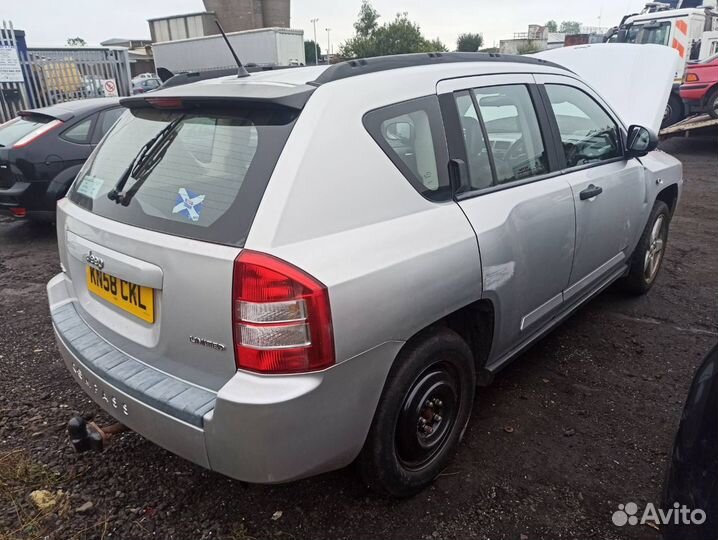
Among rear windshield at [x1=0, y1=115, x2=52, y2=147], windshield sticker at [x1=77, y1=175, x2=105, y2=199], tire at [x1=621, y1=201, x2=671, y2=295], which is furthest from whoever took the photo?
rear windshield at [x1=0, y1=115, x2=52, y2=147]

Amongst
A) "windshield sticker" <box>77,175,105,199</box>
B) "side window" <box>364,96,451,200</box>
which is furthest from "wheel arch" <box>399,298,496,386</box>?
"windshield sticker" <box>77,175,105,199</box>

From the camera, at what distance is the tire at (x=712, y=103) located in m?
12.2

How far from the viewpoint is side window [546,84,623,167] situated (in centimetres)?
307

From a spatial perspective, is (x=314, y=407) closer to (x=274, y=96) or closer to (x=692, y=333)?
(x=274, y=96)

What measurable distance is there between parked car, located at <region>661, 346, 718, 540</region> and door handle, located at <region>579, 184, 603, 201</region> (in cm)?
150

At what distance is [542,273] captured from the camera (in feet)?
8.91

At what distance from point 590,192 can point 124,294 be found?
250cm

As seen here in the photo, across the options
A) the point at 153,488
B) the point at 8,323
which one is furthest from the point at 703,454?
the point at 8,323

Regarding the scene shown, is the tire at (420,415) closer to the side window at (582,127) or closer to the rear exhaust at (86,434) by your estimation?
the rear exhaust at (86,434)

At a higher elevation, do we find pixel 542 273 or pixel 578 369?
pixel 542 273

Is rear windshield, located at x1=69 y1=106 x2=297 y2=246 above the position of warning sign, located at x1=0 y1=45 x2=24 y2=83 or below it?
below

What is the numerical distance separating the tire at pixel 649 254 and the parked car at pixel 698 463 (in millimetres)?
2589

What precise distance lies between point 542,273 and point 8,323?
3.81 m

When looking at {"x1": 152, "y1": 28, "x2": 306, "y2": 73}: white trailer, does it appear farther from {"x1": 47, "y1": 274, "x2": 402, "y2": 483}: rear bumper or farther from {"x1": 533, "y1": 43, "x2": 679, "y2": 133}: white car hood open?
{"x1": 47, "y1": 274, "x2": 402, "y2": 483}: rear bumper
